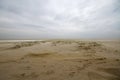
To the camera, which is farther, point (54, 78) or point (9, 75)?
point (9, 75)

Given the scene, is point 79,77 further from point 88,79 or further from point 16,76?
point 16,76

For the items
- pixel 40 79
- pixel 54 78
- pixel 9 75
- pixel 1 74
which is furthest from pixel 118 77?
pixel 1 74

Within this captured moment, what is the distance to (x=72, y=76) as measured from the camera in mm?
2846

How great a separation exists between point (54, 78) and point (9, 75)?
1784 millimetres

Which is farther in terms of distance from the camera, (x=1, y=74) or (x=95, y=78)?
(x=1, y=74)

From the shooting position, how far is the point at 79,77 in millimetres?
2779

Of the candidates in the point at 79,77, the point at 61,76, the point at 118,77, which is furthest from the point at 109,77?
the point at 61,76

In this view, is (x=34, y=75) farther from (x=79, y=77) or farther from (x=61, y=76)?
(x=79, y=77)

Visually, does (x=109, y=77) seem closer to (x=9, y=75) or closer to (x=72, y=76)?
(x=72, y=76)

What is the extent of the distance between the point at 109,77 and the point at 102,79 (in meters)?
0.35

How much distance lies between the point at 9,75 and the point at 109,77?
383 cm

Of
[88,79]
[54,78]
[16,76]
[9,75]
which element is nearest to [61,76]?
[54,78]

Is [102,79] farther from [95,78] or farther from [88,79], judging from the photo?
[88,79]

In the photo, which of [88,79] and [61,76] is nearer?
[88,79]
